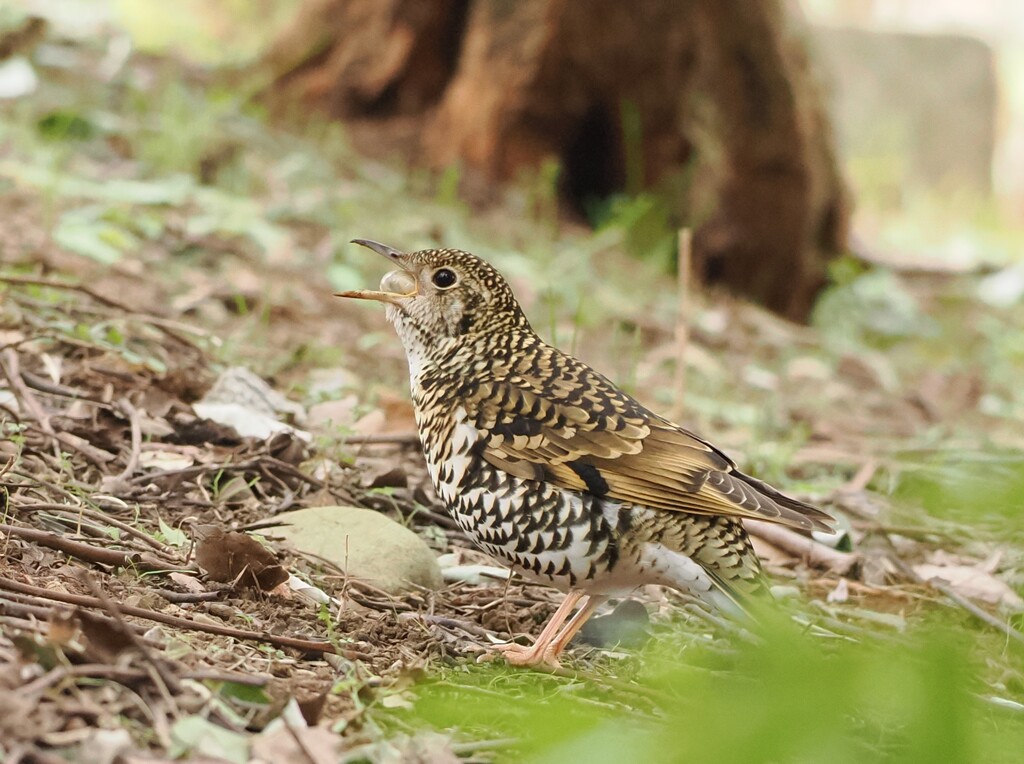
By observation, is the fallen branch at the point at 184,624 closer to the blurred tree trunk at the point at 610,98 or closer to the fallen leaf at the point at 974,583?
the fallen leaf at the point at 974,583

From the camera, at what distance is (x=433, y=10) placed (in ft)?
31.0

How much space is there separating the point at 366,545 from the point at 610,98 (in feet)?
20.9

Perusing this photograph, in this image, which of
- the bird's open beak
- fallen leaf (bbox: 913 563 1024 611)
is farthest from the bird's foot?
fallen leaf (bbox: 913 563 1024 611)

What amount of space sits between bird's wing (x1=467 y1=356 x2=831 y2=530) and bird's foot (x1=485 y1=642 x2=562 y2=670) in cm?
46

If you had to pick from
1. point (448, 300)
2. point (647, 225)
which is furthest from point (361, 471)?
point (647, 225)

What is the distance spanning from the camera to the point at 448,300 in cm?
393

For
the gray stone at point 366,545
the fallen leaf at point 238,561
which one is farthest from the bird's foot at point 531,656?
the fallen leaf at point 238,561

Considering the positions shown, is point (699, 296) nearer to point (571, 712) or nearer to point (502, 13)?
point (502, 13)

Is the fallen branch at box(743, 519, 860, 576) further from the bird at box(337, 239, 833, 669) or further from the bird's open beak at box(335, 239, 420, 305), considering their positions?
the bird's open beak at box(335, 239, 420, 305)

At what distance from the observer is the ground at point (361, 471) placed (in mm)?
1193

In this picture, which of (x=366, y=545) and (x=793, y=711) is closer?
(x=793, y=711)

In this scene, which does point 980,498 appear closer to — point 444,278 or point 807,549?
point 444,278

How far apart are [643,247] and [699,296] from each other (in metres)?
0.57

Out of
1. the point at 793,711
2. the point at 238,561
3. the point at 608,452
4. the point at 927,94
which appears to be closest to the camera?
the point at 793,711
